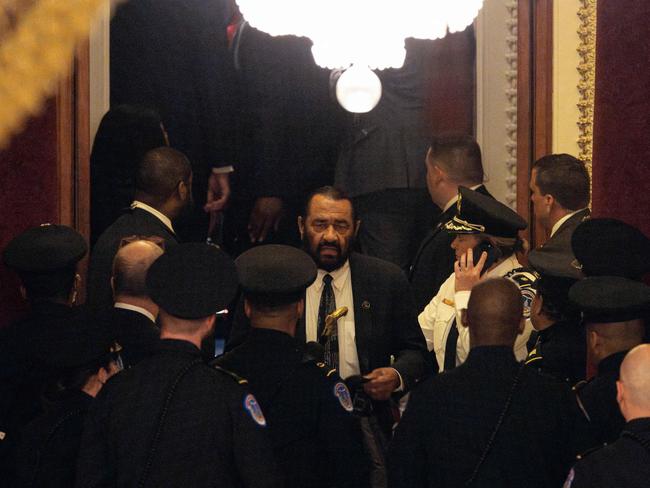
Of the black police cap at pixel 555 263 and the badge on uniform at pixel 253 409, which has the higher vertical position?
the black police cap at pixel 555 263

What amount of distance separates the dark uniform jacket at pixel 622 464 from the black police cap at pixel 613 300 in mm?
671

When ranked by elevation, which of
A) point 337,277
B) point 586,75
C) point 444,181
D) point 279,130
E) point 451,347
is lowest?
point 451,347

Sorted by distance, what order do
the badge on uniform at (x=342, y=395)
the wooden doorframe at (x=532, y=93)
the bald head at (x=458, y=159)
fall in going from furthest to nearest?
Answer: the wooden doorframe at (x=532, y=93) < the bald head at (x=458, y=159) < the badge on uniform at (x=342, y=395)

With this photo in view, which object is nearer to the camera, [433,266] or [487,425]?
[487,425]

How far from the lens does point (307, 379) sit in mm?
2402

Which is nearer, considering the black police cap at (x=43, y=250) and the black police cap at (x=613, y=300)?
the black police cap at (x=613, y=300)

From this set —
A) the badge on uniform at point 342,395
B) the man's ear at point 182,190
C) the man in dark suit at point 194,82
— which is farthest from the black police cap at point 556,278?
the man in dark suit at point 194,82

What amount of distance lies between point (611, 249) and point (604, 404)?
2.10ft

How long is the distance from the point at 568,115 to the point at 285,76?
176cm

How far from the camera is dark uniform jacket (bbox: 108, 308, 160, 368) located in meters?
2.81

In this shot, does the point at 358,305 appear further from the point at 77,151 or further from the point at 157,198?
the point at 77,151

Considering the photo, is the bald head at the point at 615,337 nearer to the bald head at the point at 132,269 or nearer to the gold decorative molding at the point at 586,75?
the bald head at the point at 132,269

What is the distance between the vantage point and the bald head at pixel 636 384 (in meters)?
1.89

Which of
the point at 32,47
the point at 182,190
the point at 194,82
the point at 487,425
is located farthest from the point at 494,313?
the point at 194,82
